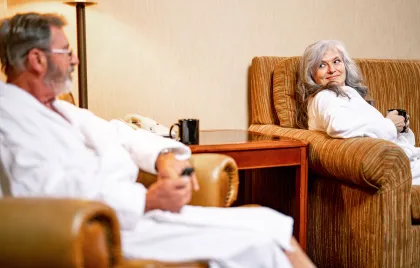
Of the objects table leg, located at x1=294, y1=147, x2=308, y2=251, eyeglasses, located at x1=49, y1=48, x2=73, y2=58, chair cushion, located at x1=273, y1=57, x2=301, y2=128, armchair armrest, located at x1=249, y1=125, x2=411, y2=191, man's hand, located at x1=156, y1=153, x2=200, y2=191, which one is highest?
eyeglasses, located at x1=49, y1=48, x2=73, y2=58

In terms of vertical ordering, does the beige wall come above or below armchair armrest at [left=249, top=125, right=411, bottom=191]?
above

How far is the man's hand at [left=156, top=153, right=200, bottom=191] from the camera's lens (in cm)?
161

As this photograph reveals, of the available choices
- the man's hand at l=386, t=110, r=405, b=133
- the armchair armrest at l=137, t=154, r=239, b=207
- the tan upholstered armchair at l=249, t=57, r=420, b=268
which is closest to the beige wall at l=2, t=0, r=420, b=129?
the tan upholstered armchair at l=249, t=57, r=420, b=268

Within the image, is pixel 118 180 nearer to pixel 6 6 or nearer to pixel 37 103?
pixel 37 103

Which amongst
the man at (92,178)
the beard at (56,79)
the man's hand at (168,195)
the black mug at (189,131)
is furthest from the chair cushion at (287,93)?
the beard at (56,79)

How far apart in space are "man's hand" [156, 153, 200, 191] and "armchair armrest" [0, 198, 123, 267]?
1.50 ft

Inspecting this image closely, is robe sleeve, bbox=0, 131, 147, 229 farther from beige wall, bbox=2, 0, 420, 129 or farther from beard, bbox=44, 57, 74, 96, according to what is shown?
beige wall, bbox=2, 0, 420, 129

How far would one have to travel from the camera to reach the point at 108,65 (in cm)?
270

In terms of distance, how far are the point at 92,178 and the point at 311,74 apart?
4.97ft

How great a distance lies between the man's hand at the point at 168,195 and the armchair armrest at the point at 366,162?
0.86 metres

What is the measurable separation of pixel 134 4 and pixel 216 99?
2.07ft

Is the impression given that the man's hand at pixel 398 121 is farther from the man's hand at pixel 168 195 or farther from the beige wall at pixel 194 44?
the man's hand at pixel 168 195

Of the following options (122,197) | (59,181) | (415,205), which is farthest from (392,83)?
(59,181)

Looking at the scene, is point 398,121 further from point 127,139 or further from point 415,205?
point 127,139
